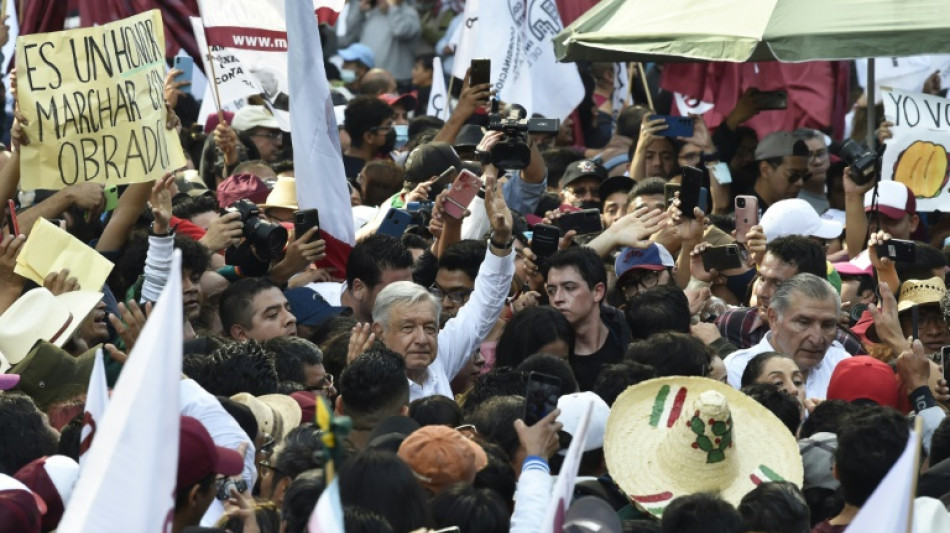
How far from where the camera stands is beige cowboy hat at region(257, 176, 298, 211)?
385 inches

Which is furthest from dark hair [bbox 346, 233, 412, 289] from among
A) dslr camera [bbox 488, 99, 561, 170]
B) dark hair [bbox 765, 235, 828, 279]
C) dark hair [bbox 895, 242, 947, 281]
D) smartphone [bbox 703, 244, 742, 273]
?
dark hair [bbox 895, 242, 947, 281]

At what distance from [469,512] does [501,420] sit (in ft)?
3.44

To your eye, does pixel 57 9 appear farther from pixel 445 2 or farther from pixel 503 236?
pixel 445 2

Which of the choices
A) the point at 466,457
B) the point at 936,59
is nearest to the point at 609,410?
the point at 466,457

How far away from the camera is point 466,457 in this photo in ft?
17.4

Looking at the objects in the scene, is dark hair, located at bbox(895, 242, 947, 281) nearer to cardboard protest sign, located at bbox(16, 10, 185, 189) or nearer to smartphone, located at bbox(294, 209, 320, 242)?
smartphone, located at bbox(294, 209, 320, 242)

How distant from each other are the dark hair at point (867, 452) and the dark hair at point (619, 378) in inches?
43.5

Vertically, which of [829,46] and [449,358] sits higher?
[829,46]

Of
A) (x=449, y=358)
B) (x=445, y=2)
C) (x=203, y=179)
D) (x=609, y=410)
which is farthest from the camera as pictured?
(x=445, y=2)

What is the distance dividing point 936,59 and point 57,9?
21.7 feet

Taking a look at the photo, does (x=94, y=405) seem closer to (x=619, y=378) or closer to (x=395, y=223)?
(x=619, y=378)

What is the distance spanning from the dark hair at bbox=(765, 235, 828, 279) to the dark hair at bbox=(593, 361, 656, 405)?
2.03 meters

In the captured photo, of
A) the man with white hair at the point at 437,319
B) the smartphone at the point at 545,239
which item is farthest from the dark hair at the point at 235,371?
the smartphone at the point at 545,239

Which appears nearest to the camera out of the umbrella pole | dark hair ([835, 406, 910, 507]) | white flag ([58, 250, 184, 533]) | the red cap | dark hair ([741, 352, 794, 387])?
white flag ([58, 250, 184, 533])
